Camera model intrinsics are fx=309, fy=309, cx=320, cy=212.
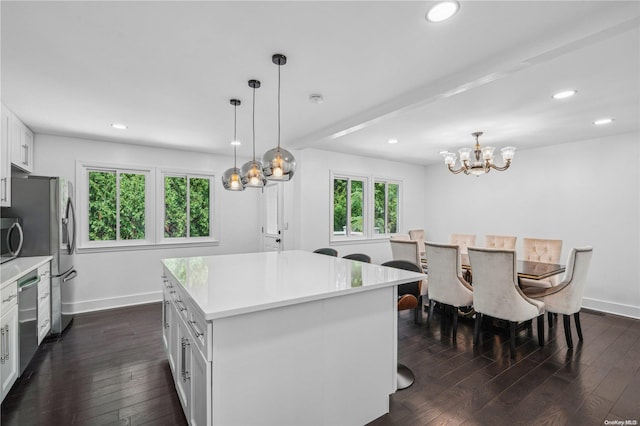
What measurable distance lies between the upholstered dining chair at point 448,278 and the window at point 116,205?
165 inches

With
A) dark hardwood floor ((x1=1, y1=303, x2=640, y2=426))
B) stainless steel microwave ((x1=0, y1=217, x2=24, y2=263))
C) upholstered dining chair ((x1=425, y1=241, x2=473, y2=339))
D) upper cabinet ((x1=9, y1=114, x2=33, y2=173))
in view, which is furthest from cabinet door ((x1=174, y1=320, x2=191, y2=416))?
upper cabinet ((x1=9, y1=114, x2=33, y2=173))

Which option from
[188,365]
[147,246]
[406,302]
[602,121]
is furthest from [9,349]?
[602,121]

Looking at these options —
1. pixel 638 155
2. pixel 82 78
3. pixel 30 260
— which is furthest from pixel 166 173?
pixel 638 155

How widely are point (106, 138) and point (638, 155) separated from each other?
23.4 ft

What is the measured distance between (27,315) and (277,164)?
2.41 metres

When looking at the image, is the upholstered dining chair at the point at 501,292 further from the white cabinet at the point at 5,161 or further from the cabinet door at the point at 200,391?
the white cabinet at the point at 5,161

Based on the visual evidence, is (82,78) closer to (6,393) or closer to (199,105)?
(199,105)

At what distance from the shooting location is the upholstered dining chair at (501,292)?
9.42ft

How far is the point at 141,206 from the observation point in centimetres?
473

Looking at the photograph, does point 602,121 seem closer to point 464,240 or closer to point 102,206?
point 464,240

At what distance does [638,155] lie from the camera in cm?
406

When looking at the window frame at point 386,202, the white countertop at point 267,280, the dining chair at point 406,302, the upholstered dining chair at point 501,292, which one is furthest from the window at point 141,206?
the upholstered dining chair at point 501,292

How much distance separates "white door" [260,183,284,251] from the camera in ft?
16.9

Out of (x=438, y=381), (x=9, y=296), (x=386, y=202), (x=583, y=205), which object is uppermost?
(x=386, y=202)
